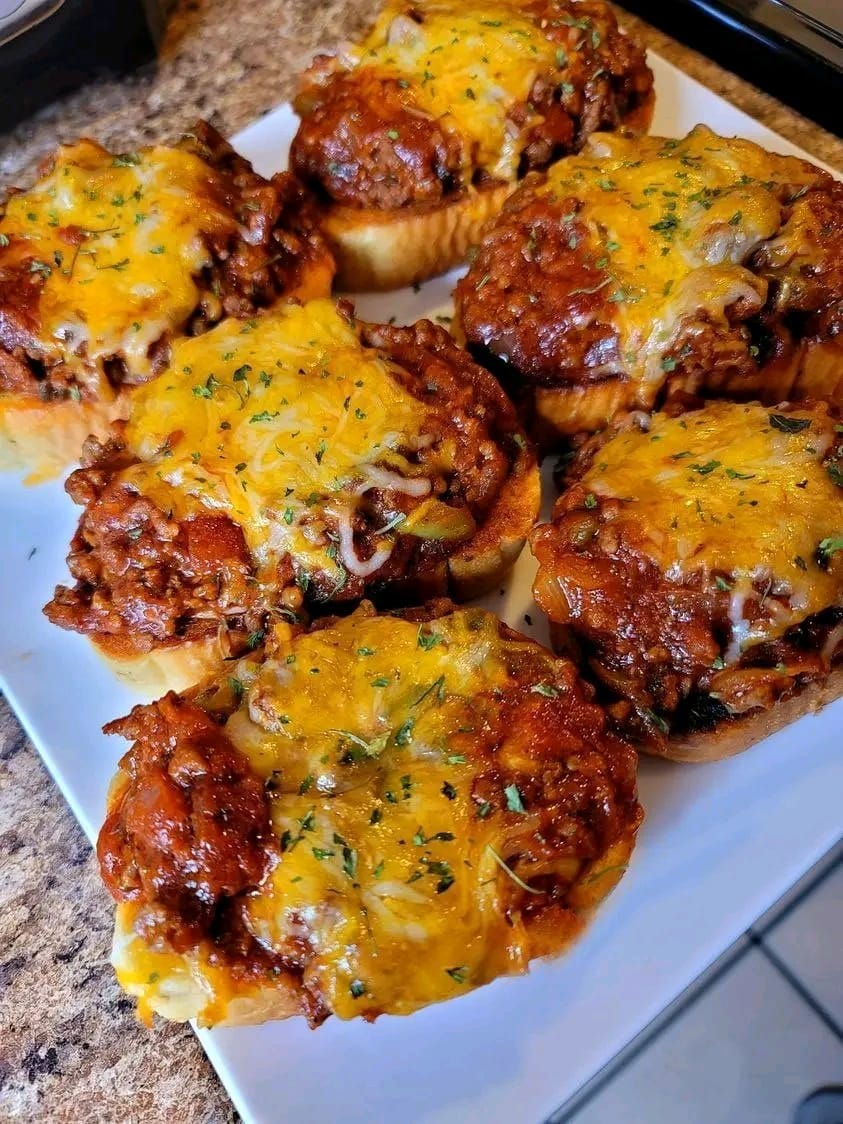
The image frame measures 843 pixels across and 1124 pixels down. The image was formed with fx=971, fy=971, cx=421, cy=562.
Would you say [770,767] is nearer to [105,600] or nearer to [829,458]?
[829,458]

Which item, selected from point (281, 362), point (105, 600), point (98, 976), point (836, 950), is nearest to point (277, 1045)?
point (98, 976)

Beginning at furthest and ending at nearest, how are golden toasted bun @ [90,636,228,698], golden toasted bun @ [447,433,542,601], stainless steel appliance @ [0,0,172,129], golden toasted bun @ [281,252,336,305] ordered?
stainless steel appliance @ [0,0,172,129] < golden toasted bun @ [281,252,336,305] < golden toasted bun @ [447,433,542,601] < golden toasted bun @ [90,636,228,698]

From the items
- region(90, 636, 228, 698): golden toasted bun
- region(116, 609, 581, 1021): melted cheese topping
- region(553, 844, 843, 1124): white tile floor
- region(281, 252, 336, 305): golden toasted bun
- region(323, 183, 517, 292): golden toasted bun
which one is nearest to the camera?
region(116, 609, 581, 1021): melted cheese topping

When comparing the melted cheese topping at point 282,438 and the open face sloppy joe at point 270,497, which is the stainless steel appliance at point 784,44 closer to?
the open face sloppy joe at point 270,497

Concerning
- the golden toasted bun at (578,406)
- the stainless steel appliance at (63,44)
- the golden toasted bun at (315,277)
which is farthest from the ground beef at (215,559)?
the stainless steel appliance at (63,44)

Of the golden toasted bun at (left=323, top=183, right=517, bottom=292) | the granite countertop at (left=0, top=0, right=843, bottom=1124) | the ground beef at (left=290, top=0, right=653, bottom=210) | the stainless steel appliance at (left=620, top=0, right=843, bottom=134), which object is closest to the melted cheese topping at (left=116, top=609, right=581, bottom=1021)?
the granite countertop at (left=0, top=0, right=843, bottom=1124)

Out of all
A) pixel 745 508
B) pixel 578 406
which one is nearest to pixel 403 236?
pixel 578 406

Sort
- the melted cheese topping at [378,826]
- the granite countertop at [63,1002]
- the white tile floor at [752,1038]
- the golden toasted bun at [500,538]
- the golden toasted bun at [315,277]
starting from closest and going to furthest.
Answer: the melted cheese topping at [378,826]
the white tile floor at [752,1038]
the granite countertop at [63,1002]
the golden toasted bun at [500,538]
the golden toasted bun at [315,277]

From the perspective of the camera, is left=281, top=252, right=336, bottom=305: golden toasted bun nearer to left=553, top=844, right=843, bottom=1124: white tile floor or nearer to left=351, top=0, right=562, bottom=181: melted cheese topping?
left=351, top=0, right=562, bottom=181: melted cheese topping

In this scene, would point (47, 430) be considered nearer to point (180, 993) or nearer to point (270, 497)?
point (270, 497)
